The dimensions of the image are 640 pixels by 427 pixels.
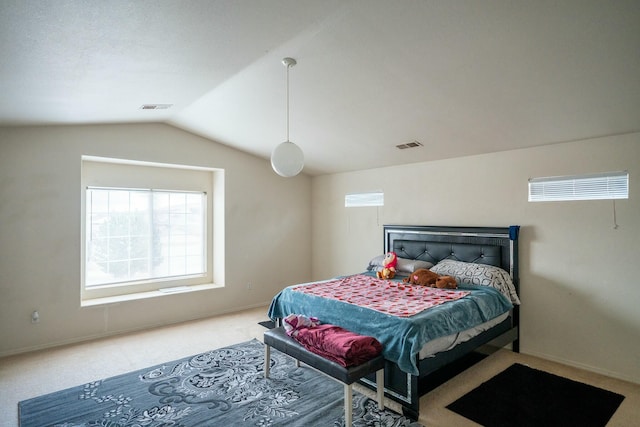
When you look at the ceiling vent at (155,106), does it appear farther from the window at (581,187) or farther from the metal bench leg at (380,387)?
the window at (581,187)

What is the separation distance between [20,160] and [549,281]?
18.6 feet

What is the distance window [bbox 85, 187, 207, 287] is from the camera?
15.2ft

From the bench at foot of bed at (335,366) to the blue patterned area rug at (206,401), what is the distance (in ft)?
0.52

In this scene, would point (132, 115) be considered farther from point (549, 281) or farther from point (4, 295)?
point (549, 281)

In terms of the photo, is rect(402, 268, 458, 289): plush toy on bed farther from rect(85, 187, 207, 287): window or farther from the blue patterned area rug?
rect(85, 187, 207, 287): window

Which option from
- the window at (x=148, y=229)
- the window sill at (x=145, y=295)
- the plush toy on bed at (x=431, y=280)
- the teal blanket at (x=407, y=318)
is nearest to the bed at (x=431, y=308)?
the teal blanket at (x=407, y=318)

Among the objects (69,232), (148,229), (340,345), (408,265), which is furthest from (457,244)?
(69,232)

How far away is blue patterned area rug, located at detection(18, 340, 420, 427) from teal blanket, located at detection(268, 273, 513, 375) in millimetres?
501

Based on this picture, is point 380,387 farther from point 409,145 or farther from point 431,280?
point 409,145

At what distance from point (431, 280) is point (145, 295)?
368cm

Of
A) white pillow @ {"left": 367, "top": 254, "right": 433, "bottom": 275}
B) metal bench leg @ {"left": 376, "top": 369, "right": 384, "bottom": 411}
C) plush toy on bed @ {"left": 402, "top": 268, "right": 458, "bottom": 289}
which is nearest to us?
metal bench leg @ {"left": 376, "top": 369, "right": 384, "bottom": 411}

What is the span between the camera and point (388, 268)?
14.0 feet

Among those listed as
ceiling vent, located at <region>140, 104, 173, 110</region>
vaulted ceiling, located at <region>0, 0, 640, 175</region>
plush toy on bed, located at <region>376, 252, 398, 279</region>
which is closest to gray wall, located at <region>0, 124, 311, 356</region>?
vaulted ceiling, located at <region>0, 0, 640, 175</region>

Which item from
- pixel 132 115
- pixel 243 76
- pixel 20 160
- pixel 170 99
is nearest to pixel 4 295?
pixel 20 160
